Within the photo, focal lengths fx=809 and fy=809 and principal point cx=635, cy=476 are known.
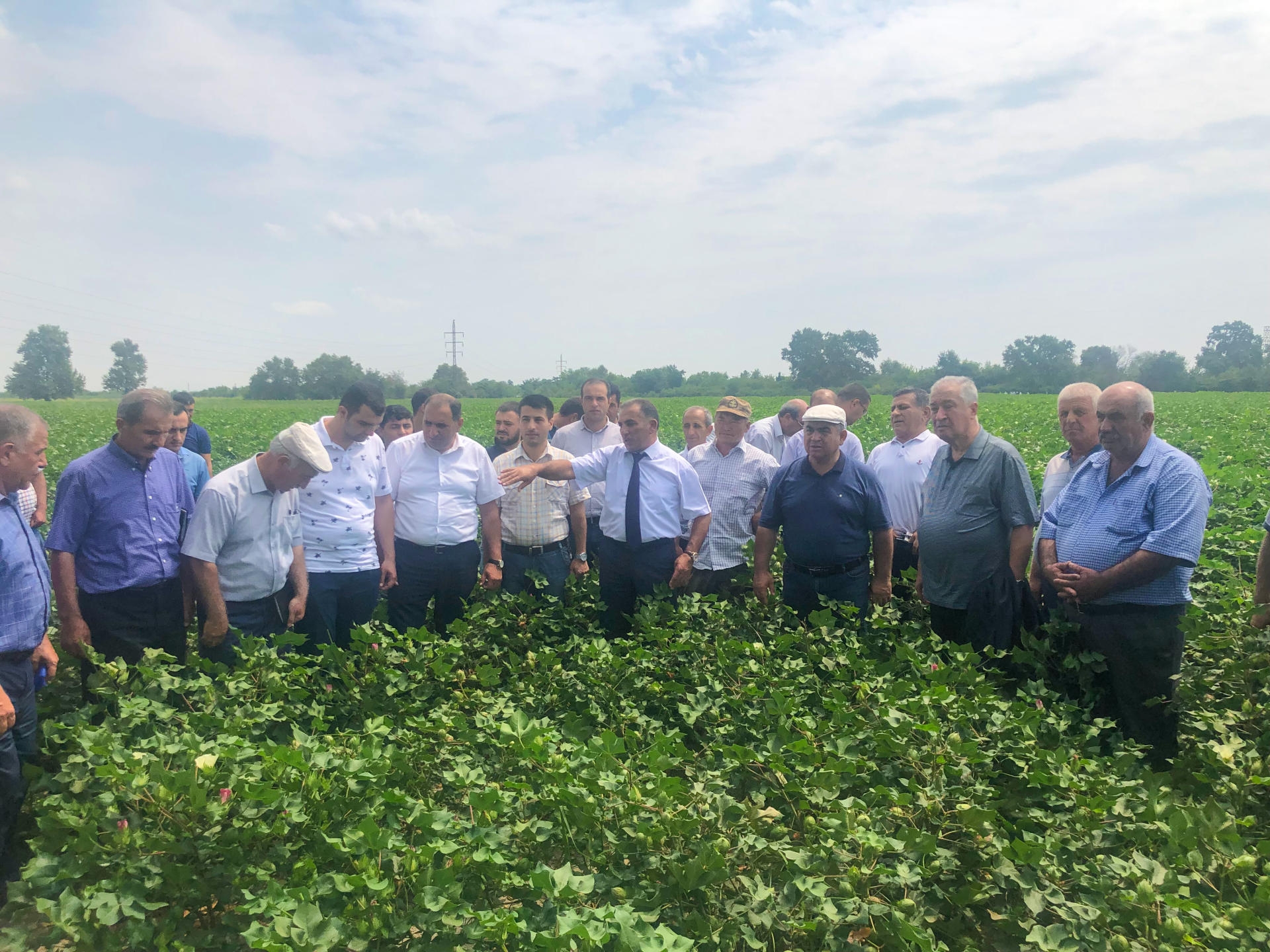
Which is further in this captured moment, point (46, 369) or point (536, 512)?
point (46, 369)

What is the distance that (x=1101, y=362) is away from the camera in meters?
88.8

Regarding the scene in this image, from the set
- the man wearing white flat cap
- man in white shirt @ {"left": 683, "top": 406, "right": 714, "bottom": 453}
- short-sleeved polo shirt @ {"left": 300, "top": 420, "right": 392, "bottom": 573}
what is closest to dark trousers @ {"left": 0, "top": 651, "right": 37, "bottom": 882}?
the man wearing white flat cap

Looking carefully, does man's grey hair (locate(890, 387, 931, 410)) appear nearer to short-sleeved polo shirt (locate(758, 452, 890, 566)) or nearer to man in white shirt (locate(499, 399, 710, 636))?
short-sleeved polo shirt (locate(758, 452, 890, 566))

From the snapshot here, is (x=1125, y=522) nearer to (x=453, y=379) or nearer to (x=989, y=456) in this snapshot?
(x=989, y=456)

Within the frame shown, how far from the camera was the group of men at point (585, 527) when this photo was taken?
12.6 feet

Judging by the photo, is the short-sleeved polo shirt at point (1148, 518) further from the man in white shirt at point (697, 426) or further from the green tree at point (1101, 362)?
the green tree at point (1101, 362)

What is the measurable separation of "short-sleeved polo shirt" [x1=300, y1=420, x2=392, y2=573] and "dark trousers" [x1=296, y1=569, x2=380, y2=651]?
0.05 metres

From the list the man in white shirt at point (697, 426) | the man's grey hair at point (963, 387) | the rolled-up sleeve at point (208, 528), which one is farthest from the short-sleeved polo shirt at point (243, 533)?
the man in white shirt at point (697, 426)

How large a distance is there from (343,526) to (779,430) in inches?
175

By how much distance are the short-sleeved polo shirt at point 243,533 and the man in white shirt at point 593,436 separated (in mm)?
2868

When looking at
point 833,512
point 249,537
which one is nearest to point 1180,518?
point 833,512

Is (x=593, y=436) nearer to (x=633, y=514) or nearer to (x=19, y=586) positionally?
(x=633, y=514)

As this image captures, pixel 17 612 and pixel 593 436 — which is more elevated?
pixel 593 436

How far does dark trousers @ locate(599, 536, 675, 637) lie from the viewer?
546 cm
